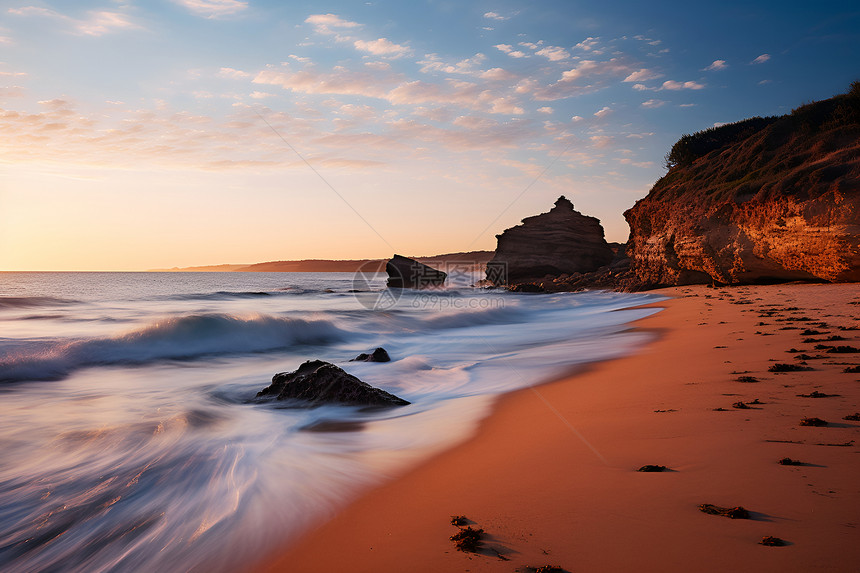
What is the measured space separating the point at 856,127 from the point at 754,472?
17.4 m

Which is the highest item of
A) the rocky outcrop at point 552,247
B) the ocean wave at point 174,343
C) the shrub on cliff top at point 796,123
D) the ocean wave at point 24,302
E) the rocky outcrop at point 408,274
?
the shrub on cliff top at point 796,123

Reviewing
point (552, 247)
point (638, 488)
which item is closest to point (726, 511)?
point (638, 488)

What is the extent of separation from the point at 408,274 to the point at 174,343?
85.9 ft

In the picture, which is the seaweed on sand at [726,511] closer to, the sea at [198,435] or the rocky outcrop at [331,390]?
the sea at [198,435]

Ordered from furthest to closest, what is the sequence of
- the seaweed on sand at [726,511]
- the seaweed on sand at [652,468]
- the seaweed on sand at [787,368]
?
1. the seaweed on sand at [787,368]
2. the seaweed on sand at [652,468]
3. the seaweed on sand at [726,511]

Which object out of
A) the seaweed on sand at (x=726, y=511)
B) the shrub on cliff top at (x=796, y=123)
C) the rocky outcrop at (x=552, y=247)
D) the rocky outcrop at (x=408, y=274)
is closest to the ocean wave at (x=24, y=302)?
the rocky outcrop at (x=408, y=274)

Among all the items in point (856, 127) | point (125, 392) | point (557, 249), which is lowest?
point (125, 392)

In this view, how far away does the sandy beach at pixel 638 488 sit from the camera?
1.87 metres

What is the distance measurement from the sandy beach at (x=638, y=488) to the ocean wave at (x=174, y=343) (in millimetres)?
8685

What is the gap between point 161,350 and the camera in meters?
10.9

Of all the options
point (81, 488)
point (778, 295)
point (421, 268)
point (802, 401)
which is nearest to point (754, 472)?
point (802, 401)

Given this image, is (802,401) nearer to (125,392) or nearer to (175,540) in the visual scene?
(175,540)

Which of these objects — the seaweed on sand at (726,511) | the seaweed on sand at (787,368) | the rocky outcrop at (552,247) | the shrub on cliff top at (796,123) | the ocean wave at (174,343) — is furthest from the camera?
the rocky outcrop at (552,247)

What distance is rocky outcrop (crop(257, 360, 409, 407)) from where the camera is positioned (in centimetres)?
557
